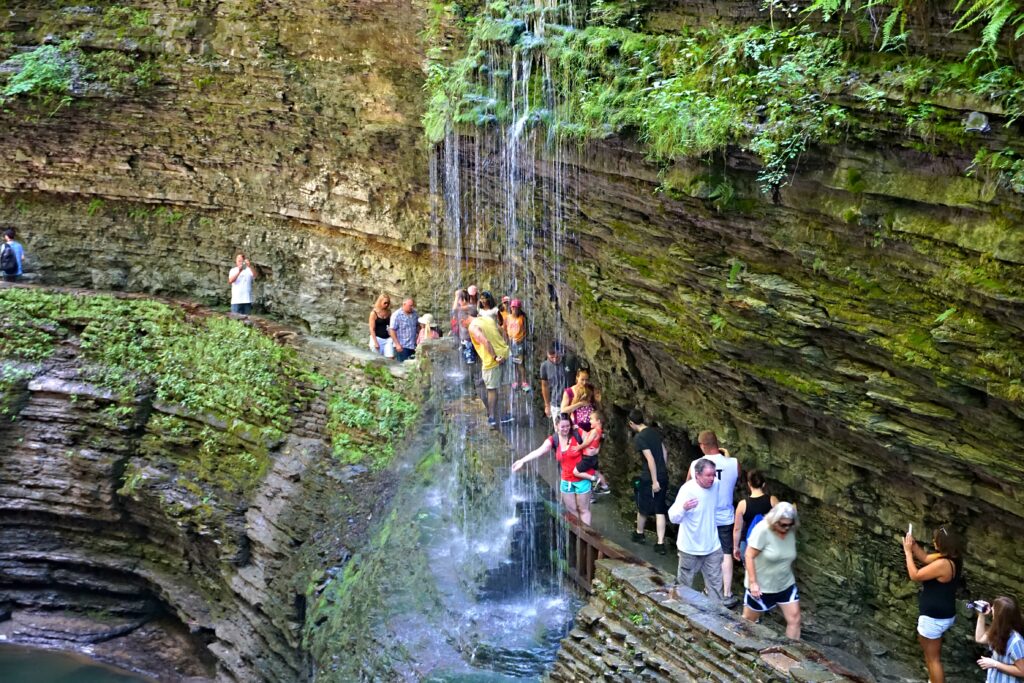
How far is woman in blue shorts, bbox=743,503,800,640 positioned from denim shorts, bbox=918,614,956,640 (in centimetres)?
99

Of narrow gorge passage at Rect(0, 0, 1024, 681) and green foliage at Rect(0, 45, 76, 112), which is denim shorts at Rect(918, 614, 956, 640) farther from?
green foliage at Rect(0, 45, 76, 112)

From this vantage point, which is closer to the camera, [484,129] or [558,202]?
[558,202]

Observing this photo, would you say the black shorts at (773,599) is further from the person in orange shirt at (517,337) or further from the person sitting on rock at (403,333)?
the person sitting on rock at (403,333)

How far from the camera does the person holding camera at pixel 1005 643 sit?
6363mm

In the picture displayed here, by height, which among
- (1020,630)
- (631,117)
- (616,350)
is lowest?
(1020,630)

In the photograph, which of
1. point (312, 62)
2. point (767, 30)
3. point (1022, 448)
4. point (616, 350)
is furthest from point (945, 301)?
point (312, 62)

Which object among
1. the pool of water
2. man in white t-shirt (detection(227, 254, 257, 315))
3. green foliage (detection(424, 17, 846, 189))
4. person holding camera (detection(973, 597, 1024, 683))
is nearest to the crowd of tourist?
person holding camera (detection(973, 597, 1024, 683))

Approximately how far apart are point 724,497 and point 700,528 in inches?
16.3

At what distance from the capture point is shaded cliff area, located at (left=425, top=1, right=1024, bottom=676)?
6363 mm

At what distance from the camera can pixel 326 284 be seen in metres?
18.8

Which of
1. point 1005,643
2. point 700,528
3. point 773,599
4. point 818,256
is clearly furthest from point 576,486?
point 1005,643

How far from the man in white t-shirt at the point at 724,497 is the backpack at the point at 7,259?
1616cm

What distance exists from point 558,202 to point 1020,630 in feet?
20.6

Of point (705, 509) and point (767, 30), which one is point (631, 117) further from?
point (705, 509)
